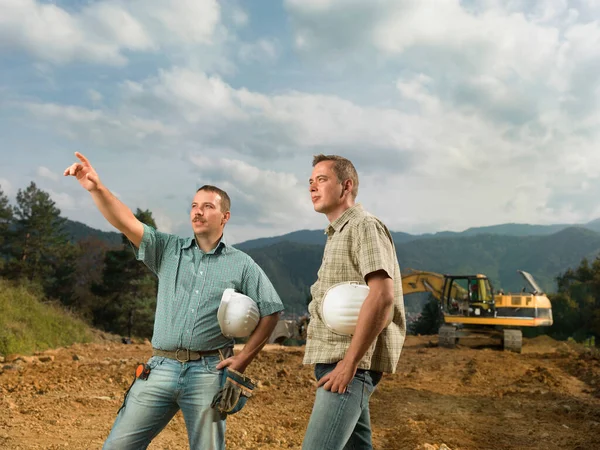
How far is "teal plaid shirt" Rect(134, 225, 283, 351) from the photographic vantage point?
121 inches

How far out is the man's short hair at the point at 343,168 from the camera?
264cm

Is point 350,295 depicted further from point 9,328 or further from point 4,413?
point 9,328

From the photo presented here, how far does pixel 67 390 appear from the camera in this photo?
→ 29.4ft

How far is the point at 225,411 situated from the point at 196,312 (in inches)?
20.8

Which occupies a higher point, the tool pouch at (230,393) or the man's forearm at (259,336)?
the man's forearm at (259,336)

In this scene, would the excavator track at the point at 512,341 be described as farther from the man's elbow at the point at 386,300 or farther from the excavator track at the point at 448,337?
the man's elbow at the point at 386,300

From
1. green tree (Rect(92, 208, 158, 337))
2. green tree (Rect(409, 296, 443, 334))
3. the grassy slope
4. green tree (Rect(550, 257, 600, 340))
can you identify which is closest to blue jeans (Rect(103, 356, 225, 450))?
the grassy slope

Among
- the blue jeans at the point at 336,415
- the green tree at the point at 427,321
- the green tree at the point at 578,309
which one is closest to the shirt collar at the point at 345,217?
the blue jeans at the point at 336,415

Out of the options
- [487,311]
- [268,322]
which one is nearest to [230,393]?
[268,322]

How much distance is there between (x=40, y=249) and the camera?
33.0m

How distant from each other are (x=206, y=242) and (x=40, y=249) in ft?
108

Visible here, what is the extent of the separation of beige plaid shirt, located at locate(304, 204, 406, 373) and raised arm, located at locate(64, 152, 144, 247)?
110cm

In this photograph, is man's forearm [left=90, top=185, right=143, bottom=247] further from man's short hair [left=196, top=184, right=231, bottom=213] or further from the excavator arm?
the excavator arm

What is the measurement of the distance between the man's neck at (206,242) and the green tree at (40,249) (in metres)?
31.1
